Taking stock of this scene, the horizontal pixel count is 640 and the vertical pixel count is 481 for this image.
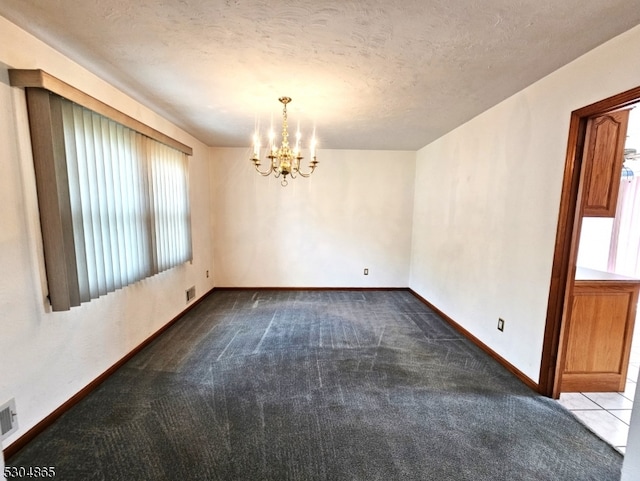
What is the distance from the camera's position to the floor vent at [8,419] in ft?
4.91

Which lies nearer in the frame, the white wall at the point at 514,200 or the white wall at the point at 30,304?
the white wall at the point at 30,304

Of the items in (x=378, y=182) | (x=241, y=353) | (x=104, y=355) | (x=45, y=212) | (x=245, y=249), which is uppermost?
(x=378, y=182)

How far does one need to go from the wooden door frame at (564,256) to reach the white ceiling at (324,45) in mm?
513

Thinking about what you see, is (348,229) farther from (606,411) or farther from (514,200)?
(606,411)

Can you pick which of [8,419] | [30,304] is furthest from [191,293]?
[8,419]

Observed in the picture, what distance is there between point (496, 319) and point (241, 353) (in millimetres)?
2454

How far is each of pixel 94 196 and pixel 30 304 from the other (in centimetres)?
80

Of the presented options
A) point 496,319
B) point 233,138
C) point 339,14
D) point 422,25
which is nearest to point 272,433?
point 496,319

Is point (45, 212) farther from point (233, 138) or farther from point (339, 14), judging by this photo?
point (233, 138)

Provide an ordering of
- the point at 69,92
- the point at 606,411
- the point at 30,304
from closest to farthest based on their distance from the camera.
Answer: the point at 30,304
the point at 69,92
the point at 606,411

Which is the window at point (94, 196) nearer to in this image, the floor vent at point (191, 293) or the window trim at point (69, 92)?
the window trim at point (69, 92)

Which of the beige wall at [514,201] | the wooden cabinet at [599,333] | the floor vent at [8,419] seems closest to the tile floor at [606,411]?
the wooden cabinet at [599,333]

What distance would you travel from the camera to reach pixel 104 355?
225cm

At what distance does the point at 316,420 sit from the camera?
1.84 meters
